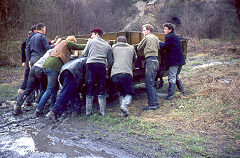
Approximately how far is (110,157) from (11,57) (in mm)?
10672

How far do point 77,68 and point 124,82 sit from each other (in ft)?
3.48

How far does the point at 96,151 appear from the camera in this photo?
3.80 meters

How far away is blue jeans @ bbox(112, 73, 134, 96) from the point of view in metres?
5.35

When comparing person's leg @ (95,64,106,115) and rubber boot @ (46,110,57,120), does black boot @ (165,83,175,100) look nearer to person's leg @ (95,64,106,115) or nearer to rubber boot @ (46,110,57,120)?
person's leg @ (95,64,106,115)

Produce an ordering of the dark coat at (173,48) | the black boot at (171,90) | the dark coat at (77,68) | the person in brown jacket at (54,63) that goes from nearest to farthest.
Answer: the dark coat at (77,68), the person in brown jacket at (54,63), the dark coat at (173,48), the black boot at (171,90)

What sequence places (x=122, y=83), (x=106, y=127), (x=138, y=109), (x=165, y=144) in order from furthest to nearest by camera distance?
(x=138, y=109), (x=122, y=83), (x=106, y=127), (x=165, y=144)

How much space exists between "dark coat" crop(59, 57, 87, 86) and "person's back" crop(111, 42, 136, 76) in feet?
2.21

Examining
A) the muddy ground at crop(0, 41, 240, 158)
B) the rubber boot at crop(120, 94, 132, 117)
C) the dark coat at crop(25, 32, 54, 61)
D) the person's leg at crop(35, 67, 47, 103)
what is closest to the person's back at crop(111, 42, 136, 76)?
the rubber boot at crop(120, 94, 132, 117)

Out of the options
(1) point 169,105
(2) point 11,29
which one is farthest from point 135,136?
(2) point 11,29

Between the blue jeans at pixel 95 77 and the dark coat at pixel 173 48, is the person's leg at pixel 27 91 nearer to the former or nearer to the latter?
the blue jeans at pixel 95 77

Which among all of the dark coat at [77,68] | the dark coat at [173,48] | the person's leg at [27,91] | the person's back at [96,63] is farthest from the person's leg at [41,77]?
the dark coat at [173,48]

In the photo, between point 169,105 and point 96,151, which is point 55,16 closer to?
point 169,105

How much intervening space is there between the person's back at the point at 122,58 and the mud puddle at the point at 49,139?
54.0 inches

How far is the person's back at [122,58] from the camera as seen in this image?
537 cm
